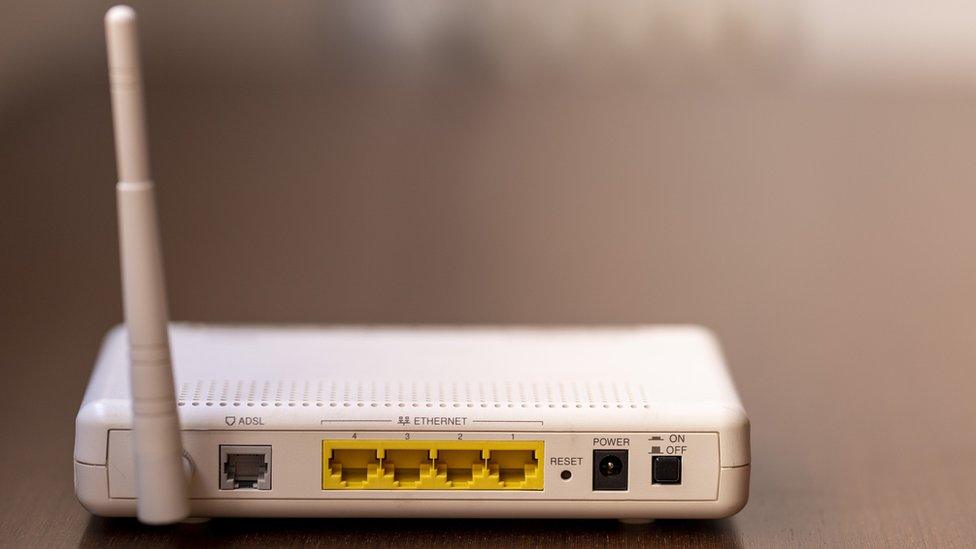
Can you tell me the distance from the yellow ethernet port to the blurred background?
0.17m

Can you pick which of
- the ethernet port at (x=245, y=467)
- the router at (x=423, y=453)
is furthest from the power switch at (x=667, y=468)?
the ethernet port at (x=245, y=467)

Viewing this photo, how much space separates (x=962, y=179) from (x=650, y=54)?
0.68 metres

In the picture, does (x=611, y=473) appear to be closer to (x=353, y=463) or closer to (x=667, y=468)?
(x=667, y=468)

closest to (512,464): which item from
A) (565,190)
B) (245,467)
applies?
(245,467)

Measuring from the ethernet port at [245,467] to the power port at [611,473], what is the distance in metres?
0.19

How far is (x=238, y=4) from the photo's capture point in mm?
2477

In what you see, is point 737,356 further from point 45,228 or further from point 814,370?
point 45,228

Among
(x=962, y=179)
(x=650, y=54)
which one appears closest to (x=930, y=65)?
(x=650, y=54)

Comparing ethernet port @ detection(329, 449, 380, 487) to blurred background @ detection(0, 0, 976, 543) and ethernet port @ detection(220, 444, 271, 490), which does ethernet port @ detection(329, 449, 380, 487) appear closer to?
ethernet port @ detection(220, 444, 271, 490)

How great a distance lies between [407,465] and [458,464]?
0.03m

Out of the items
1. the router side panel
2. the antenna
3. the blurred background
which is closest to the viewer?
the antenna

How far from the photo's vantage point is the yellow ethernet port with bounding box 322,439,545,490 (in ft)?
2.97

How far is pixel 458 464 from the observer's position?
3.01 ft

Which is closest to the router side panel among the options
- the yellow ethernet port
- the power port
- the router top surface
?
the router top surface
